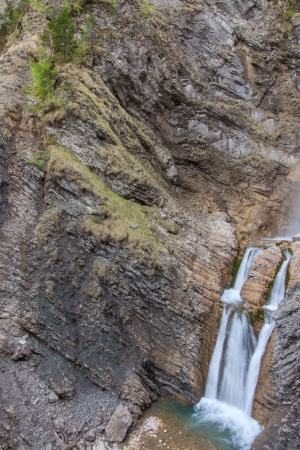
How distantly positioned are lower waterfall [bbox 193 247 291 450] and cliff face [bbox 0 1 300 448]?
507mm

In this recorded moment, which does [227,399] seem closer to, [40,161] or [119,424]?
[119,424]

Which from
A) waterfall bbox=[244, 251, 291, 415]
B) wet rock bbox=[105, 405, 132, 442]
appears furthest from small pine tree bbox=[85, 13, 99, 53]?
wet rock bbox=[105, 405, 132, 442]

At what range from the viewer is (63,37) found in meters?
15.3

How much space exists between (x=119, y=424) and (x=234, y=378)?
441cm

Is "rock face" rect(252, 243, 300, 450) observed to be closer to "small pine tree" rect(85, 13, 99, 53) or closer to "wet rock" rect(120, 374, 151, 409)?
"wet rock" rect(120, 374, 151, 409)

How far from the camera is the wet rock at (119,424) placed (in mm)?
9578

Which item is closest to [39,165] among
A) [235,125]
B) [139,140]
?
[139,140]

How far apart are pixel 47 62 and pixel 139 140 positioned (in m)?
5.87

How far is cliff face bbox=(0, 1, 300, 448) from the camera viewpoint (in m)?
11.4

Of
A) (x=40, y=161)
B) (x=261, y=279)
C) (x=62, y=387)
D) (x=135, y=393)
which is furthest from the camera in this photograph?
(x=261, y=279)

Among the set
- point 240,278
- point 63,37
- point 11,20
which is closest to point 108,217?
point 240,278

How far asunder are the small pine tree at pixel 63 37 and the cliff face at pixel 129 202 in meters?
0.73

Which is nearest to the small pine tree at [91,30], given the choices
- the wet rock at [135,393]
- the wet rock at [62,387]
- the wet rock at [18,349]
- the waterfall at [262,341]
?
the wet rock at [18,349]

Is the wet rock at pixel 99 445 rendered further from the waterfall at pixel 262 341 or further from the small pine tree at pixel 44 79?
the small pine tree at pixel 44 79
